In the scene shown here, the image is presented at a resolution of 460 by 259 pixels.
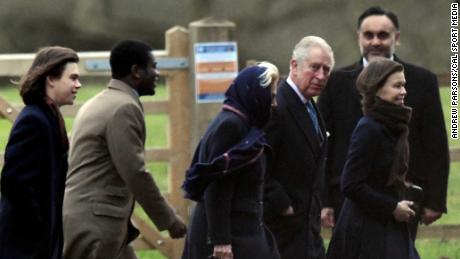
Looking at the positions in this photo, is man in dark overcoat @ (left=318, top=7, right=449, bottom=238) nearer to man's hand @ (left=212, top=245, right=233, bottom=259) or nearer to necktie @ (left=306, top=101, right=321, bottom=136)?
necktie @ (left=306, top=101, right=321, bottom=136)

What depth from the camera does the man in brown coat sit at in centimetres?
911

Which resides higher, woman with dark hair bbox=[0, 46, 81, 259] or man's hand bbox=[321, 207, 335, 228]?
woman with dark hair bbox=[0, 46, 81, 259]

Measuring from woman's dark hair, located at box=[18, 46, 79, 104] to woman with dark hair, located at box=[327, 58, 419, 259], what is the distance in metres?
1.78

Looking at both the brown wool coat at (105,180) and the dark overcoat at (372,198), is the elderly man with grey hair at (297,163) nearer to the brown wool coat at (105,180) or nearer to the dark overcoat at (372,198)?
the dark overcoat at (372,198)

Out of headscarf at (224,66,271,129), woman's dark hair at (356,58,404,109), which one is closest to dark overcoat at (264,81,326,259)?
woman's dark hair at (356,58,404,109)

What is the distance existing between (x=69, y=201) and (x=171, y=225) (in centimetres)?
56

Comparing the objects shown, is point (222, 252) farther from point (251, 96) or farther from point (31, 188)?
point (31, 188)

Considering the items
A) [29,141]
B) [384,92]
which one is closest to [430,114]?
[384,92]

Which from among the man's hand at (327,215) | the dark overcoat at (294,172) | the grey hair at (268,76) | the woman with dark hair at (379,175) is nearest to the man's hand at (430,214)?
the man's hand at (327,215)

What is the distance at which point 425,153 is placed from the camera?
10820mm

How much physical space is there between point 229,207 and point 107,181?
0.78 m

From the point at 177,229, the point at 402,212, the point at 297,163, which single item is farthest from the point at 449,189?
the point at 177,229

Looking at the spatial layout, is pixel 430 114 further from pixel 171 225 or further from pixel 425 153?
pixel 171 225

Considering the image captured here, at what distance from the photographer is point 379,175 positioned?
9594 mm
